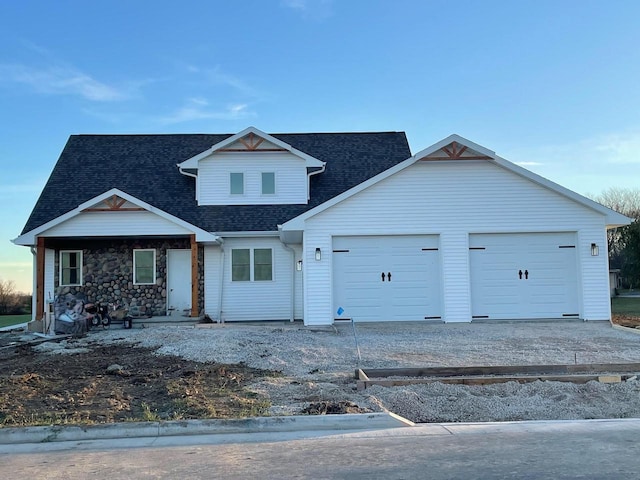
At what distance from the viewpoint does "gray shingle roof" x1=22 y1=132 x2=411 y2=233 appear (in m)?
18.3

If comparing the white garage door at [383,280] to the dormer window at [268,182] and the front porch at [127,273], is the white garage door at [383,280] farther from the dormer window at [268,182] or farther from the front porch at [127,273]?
the front porch at [127,273]

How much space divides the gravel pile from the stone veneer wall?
8.46ft

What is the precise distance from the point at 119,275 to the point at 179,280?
6.03ft

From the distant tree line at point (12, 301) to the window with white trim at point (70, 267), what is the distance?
18342 millimetres

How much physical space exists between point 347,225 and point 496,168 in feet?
14.5

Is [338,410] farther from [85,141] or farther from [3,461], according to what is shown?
[85,141]

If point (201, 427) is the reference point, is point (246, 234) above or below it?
above

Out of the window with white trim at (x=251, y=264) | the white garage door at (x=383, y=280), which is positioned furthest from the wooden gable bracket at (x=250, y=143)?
the white garage door at (x=383, y=280)

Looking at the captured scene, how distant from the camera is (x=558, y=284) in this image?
15562 mm

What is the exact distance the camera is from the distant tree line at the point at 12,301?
33656mm

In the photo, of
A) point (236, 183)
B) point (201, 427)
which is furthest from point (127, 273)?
point (201, 427)

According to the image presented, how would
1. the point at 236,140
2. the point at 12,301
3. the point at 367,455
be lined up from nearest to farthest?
the point at 367,455 < the point at 236,140 < the point at 12,301

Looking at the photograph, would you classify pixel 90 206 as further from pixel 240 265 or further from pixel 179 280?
pixel 240 265

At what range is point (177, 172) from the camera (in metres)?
20.1
